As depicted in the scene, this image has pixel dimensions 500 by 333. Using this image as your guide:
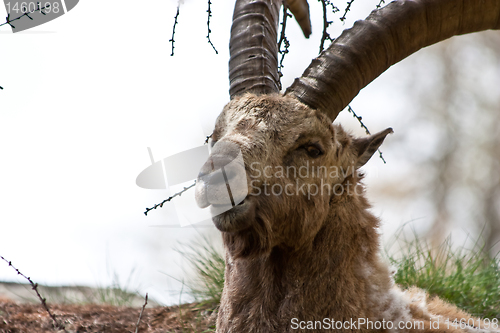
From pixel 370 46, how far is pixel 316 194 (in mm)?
1124

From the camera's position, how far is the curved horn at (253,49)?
349 centimetres

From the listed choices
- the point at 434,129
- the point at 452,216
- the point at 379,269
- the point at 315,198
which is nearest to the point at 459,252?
the point at 379,269

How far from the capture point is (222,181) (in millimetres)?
2383

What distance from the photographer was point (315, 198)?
9.63 feet

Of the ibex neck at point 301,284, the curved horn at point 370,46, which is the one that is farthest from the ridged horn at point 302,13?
the ibex neck at point 301,284

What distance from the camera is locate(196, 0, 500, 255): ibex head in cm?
265

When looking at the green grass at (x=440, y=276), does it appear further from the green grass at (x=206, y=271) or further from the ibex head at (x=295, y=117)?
the ibex head at (x=295, y=117)

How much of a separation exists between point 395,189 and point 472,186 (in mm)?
2909

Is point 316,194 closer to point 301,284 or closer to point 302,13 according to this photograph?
point 301,284

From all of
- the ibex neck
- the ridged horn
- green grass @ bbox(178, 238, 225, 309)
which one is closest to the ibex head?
the ibex neck

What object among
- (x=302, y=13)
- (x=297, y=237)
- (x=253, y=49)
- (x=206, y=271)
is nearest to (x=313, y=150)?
(x=297, y=237)

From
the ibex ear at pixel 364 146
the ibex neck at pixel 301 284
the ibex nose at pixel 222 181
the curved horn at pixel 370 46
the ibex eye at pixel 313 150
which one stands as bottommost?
the ibex neck at pixel 301 284

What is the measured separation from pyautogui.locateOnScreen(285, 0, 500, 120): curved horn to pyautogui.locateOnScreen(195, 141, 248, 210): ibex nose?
36.5 inches

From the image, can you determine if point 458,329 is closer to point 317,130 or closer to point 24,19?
point 317,130
